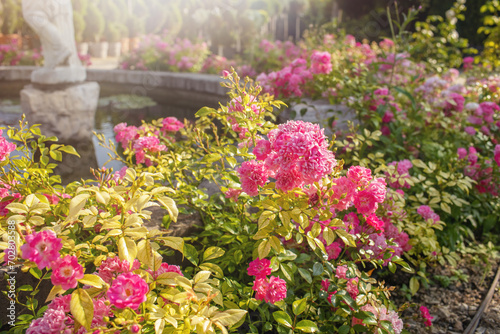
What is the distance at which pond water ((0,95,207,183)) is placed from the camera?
3383mm

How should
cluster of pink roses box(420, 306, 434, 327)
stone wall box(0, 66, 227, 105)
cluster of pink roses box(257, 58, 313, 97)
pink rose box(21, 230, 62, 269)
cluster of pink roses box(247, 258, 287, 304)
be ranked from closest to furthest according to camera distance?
pink rose box(21, 230, 62, 269) → cluster of pink roses box(247, 258, 287, 304) → cluster of pink roses box(420, 306, 434, 327) → cluster of pink roses box(257, 58, 313, 97) → stone wall box(0, 66, 227, 105)

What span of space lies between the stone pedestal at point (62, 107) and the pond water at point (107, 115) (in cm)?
16

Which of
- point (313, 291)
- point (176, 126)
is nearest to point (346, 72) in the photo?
point (176, 126)

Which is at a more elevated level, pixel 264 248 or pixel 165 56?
pixel 165 56

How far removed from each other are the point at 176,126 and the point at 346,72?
77.3 inches

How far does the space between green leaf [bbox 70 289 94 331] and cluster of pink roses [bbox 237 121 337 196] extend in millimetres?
595

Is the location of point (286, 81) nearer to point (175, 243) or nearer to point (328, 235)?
point (328, 235)

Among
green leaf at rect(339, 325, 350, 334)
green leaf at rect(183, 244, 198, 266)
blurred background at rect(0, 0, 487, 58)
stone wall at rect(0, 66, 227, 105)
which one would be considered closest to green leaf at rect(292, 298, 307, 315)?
green leaf at rect(339, 325, 350, 334)

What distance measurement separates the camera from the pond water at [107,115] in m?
3.38

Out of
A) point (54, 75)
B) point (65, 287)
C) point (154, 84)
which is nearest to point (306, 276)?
point (65, 287)

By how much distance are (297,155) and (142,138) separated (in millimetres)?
868

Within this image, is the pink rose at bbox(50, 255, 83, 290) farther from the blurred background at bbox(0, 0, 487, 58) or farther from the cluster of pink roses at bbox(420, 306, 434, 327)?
the blurred background at bbox(0, 0, 487, 58)

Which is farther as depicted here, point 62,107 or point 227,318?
point 62,107

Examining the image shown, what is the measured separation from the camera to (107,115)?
16.8 feet
